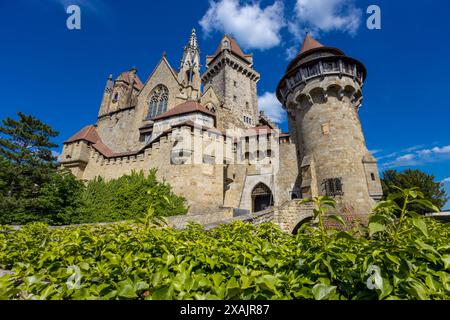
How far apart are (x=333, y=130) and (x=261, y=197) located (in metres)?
9.68

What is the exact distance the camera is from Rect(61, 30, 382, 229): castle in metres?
15.2

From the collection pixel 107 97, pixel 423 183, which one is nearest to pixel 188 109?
pixel 107 97

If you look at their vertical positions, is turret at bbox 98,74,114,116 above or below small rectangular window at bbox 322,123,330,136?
above

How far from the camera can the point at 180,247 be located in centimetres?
195

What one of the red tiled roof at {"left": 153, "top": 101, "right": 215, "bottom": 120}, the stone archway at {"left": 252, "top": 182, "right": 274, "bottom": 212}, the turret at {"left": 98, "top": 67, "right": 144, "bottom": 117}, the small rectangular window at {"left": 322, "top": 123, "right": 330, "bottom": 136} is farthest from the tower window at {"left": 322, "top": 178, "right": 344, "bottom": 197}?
the turret at {"left": 98, "top": 67, "right": 144, "bottom": 117}

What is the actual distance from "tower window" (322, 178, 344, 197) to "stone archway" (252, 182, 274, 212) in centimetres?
584

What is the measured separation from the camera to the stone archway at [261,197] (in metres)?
20.2

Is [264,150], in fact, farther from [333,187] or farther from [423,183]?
[423,183]

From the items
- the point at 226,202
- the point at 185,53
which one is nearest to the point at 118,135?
the point at 185,53

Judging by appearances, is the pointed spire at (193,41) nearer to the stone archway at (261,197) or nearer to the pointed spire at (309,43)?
the pointed spire at (309,43)

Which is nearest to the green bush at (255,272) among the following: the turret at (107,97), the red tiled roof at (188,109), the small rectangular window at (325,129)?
the small rectangular window at (325,129)

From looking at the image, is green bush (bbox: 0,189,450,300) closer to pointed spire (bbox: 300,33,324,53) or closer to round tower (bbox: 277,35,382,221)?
round tower (bbox: 277,35,382,221)

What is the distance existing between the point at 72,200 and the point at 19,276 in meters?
17.3

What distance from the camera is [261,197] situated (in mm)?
21844
